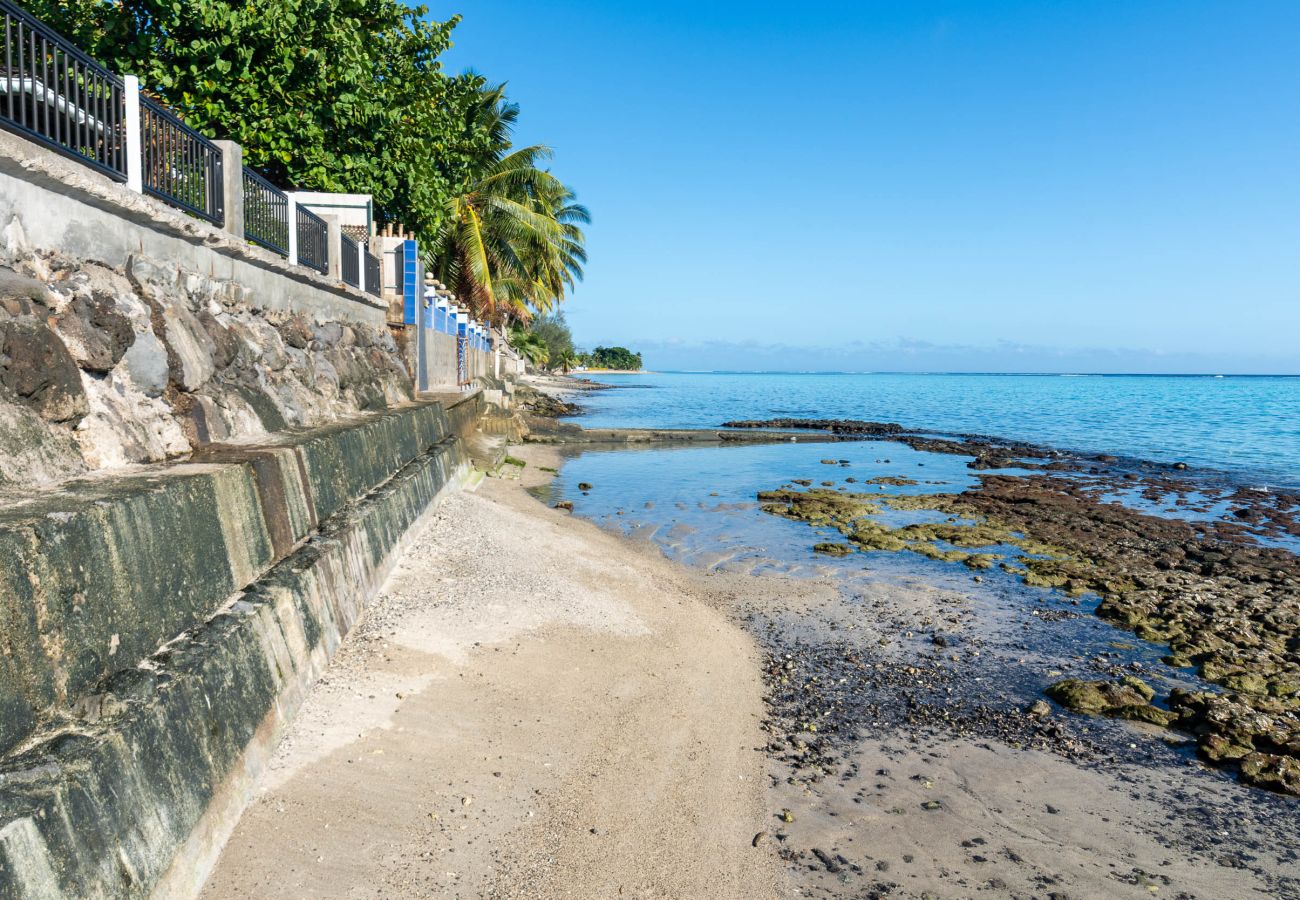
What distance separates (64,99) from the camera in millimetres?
5152

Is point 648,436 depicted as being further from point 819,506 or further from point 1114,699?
point 1114,699

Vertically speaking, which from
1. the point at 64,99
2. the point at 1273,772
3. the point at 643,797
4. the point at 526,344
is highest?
the point at 526,344

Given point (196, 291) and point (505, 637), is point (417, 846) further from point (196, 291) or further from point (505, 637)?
point (196, 291)

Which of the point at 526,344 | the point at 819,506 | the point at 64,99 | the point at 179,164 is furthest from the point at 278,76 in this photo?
the point at 526,344

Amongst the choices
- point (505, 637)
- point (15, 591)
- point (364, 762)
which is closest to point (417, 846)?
point (364, 762)

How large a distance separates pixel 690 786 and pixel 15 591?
3.93m

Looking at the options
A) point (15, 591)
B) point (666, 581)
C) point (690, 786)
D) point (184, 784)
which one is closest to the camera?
point (15, 591)

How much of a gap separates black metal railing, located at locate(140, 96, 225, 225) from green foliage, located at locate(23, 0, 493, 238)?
724cm

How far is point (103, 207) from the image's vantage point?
5434 mm

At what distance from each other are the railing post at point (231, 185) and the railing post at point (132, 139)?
1762 mm

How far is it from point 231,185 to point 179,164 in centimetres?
90

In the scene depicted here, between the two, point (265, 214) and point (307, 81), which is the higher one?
point (307, 81)

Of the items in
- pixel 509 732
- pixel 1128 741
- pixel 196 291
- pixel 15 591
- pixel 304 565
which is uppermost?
pixel 196 291

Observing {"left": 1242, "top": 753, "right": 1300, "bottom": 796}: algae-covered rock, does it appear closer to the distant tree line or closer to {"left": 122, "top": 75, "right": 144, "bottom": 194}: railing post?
{"left": 122, "top": 75, "right": 144, "bottom": 194}: railing post
